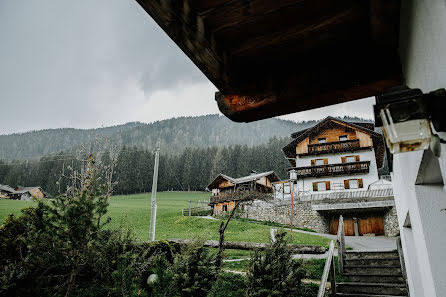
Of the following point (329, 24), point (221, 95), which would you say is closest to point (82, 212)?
point (221, 95)

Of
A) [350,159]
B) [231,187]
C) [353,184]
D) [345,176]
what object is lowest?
[353,184]

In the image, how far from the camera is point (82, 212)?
536 cm

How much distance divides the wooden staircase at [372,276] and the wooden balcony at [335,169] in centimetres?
1957

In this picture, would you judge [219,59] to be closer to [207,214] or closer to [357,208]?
[357,208]

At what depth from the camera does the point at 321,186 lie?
95.7ft

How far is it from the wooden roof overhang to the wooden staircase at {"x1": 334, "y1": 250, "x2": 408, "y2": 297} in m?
7.42

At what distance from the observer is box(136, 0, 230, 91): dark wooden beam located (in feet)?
4.76

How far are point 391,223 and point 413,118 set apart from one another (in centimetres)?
2538

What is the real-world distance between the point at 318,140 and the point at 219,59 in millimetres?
30597

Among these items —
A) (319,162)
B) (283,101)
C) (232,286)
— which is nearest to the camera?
(283,101)

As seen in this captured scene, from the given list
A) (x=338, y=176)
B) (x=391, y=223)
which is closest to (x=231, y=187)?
(x=338, y=176)

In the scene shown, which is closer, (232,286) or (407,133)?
(407,133)

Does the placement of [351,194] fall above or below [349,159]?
below

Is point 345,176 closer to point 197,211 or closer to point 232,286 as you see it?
point 197,211
